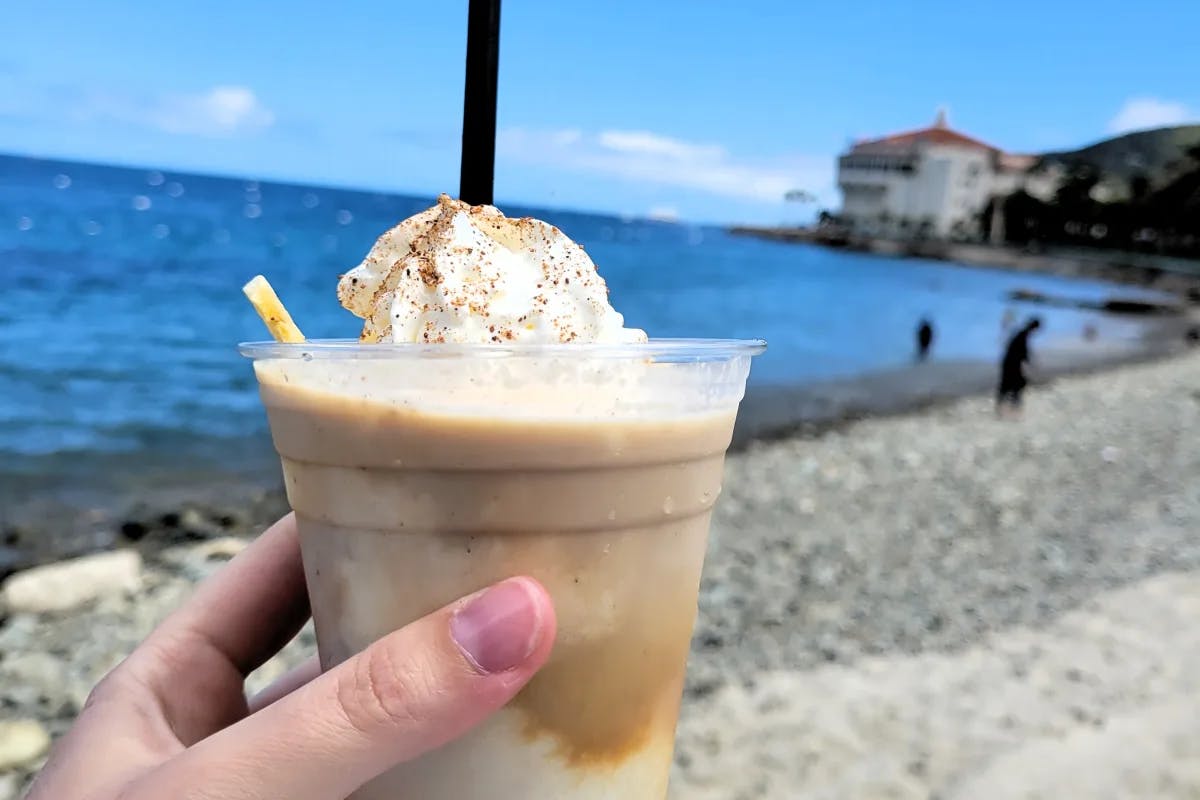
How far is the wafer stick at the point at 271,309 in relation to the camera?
4.45ft

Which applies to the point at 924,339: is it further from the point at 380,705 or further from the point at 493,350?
the point at 380,705

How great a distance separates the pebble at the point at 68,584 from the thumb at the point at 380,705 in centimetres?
616

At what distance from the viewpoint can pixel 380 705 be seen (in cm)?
111

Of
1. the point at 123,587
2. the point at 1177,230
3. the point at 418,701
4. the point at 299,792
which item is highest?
the point at 1177,230

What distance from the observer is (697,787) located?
4246mm

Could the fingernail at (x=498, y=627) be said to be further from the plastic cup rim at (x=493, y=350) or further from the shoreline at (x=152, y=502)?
the shoreline at (x=152, y=502)

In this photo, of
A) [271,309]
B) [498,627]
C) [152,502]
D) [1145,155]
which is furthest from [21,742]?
[1145,155]

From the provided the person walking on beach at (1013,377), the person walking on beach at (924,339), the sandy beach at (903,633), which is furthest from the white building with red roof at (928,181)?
the sandy beach at (903,633)

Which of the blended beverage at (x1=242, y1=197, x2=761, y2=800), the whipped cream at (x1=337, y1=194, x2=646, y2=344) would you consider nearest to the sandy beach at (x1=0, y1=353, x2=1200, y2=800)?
the blended beverage at (x1=242, y1=197, x2=761, y2=800)

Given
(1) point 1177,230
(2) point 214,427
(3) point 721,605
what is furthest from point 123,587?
(1) point 1177,230

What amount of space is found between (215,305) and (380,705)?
21.1 m

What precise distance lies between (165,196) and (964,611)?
56567mm

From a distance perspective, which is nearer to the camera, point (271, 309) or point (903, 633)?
point (271, 309)

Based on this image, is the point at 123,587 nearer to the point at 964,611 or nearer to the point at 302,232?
the point at 964,611
